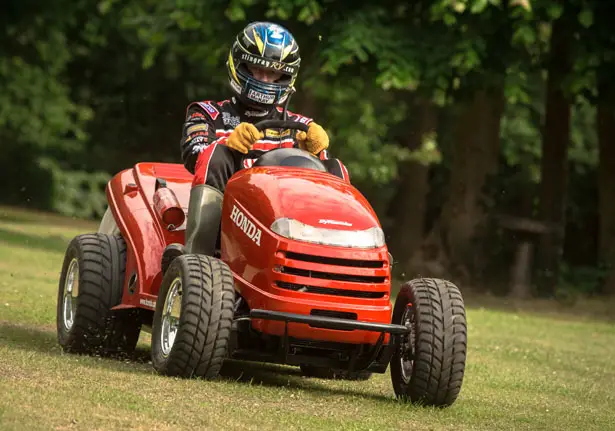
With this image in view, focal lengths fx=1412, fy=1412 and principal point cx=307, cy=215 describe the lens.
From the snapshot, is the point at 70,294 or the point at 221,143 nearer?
the point at 221,143

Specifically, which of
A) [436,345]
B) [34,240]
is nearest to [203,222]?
[436,345]

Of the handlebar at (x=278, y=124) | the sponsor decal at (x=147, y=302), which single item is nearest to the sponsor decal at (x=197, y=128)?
the handlebar at (x=278, y=124)

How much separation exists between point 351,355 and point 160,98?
2951 cm

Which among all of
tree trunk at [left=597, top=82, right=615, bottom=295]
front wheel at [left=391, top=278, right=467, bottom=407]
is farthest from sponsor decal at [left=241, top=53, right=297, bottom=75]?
tree trunk at [left=597, top=82, right=615, bottom=295]

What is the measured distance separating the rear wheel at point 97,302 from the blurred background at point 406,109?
357 inches

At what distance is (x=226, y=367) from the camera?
34.4ft

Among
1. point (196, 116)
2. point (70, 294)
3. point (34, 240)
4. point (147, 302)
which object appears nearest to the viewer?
point (147, 302)

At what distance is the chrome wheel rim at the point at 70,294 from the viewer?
34.4ft

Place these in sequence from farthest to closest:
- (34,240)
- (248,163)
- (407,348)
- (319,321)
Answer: (34,240), (248,163), (407,348), (319,321)

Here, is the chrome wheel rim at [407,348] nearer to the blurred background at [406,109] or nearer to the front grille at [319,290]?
the front grille at [319,290]

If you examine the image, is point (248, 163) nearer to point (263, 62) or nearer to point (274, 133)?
point (274, 133)

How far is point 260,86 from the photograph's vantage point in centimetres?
1024

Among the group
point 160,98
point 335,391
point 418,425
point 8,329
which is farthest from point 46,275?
point 160,98

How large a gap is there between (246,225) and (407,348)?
1.31 meters
